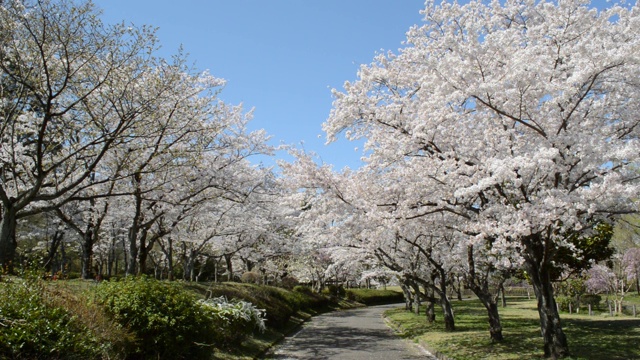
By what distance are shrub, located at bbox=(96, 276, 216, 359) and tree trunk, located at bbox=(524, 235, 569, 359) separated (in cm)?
766

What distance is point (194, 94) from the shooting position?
1259 centimetres

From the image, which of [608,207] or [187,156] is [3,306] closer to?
[187,156]

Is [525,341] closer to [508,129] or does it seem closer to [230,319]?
[508,129]

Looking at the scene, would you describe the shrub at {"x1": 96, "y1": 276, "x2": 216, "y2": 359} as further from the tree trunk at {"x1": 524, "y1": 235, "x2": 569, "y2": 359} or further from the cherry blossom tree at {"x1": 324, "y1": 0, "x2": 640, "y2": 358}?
the tree trunk at {"x1": 524, "y1": 235, "x2": 569, "y2": 359}

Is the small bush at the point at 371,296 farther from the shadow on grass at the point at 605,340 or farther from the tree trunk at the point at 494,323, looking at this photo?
the tree trunk at the point at 494,323

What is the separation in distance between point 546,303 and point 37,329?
10.1m

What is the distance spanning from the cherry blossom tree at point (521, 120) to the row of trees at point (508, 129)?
0.04 metres

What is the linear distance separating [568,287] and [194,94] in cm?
2819

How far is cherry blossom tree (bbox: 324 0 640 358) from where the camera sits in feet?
25.8

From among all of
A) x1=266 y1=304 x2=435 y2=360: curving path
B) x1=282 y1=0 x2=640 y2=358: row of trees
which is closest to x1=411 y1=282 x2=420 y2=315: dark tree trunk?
x1=266 y1=304 x2=435 y2=360: curving path

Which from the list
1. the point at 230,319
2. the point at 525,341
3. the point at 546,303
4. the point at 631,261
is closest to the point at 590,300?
the point at 631,261

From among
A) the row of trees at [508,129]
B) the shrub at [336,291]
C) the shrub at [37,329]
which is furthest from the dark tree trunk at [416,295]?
the shrub at [336,291]

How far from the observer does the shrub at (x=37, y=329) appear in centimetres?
491

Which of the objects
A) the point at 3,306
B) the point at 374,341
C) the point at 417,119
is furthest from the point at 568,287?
the point at 3,306
